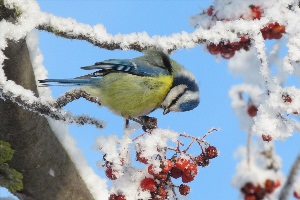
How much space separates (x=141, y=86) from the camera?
2.87 metres

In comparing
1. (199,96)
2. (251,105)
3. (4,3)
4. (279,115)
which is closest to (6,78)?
(4,3)

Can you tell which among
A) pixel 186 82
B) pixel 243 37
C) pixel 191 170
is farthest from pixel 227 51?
pixel 191 170

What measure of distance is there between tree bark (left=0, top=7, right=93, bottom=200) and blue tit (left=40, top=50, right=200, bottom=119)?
357 mm

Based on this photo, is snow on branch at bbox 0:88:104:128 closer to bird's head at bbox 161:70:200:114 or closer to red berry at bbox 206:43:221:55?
bird's head at bbox 161:70:200:114

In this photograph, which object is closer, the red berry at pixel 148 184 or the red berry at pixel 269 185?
the red berry at pixel 148 184

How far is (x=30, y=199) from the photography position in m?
2.71

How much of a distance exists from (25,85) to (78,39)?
1.06 feet

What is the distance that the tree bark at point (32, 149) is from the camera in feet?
7.93

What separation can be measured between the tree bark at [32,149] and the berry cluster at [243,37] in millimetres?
1068

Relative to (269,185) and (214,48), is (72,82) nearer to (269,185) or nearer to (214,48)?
(214,48)

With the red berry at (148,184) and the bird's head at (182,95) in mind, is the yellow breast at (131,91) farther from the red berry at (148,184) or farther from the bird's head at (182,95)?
the red berry at (148,184)

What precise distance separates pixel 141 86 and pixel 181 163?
635 mm

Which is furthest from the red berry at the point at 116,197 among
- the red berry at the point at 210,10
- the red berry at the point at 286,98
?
the red berry at the point at 210,10

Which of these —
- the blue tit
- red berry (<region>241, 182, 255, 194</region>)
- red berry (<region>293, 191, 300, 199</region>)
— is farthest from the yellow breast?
red berry (<region>241, 182, 255, 194</region>)
